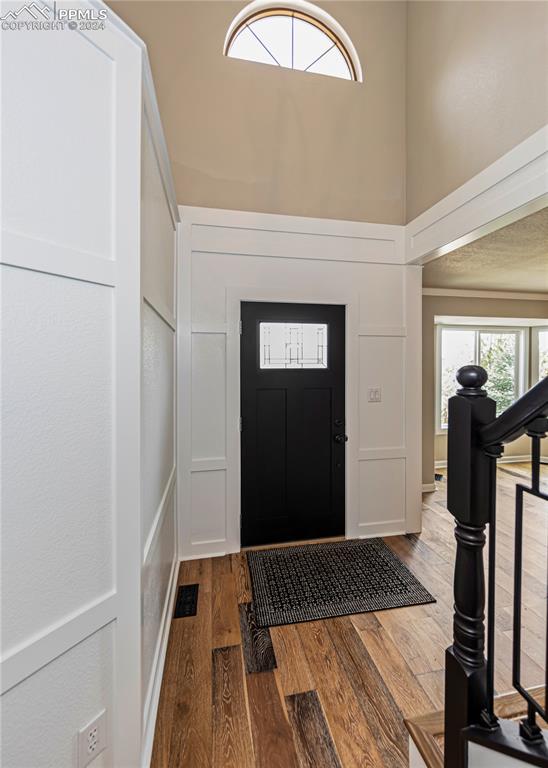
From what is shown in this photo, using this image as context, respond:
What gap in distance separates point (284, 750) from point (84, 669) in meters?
0.85

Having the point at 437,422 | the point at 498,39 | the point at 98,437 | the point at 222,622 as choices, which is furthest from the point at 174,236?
the point at 437,422

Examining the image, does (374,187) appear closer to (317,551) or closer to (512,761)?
(317,551)

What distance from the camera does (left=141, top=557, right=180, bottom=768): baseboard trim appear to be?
4.00ft

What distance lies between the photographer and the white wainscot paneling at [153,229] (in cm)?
127

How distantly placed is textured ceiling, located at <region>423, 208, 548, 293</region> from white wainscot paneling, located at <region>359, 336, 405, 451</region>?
1.10 metres

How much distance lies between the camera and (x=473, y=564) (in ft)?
3.34

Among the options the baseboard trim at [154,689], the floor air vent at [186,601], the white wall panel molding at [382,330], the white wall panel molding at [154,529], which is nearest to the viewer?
the baseboard trim at [154,689]

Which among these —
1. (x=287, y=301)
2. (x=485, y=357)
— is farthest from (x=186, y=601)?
(x=485, y=357)

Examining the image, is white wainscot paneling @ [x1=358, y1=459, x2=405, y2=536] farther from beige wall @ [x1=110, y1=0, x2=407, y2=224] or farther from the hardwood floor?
beige wall @ [x1=110, y1=0, x2=407, y2=224]

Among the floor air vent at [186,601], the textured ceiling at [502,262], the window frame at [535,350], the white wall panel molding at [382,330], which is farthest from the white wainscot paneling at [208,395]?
the window frame at [535,350]

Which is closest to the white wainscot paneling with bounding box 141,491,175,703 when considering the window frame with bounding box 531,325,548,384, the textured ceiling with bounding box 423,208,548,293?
the textured ceiling with bounding box 423,208,548,293

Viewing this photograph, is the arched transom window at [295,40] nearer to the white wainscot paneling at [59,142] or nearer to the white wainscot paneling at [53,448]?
the white wainscot paneling at [59,142]

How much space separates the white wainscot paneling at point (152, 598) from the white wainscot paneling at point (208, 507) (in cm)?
68

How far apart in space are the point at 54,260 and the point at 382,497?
2.94 m
